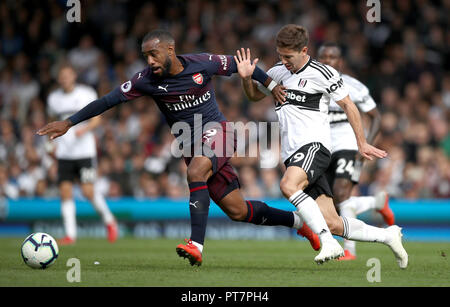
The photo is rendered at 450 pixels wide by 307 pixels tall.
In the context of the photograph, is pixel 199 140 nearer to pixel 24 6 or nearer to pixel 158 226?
pixel 158 226

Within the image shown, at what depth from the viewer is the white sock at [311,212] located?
6.71 meters

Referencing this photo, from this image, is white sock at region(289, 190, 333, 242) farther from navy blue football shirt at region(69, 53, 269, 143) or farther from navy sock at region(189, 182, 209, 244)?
navy blue football shirt at region(69, 53, 269, 143)

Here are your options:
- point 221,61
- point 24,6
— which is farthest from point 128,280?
point 24,6

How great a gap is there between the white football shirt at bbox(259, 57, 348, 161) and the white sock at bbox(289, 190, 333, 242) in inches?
18.5

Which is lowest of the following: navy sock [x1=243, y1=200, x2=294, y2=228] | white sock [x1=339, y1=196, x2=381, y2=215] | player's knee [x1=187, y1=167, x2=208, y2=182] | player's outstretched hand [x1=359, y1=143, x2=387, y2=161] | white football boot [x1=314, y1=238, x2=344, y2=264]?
white football boot [x1=314, y1=238, x2=344, y2=264]

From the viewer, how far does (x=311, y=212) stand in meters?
6.74

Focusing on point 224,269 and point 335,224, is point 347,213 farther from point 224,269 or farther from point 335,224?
point 224,269

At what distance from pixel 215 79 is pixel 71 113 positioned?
5.56 m

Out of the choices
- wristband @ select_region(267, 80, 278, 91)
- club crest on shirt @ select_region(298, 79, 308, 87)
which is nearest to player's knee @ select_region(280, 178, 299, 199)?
club crest on shirt @ select_region(298, 79, 308, 87)

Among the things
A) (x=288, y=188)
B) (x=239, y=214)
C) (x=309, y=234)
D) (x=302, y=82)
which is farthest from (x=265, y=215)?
(x=302, y=82)

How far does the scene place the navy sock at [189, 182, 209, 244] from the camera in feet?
23.3

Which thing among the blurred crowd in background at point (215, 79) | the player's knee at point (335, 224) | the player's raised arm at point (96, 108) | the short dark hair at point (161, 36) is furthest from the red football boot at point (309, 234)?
the blurred crowd in background at point (215, 79)

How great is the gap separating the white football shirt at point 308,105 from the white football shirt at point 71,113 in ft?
17.0

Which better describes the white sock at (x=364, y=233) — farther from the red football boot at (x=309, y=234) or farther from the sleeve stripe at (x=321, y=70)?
the sleeve stripe at (x=321, y=70)
